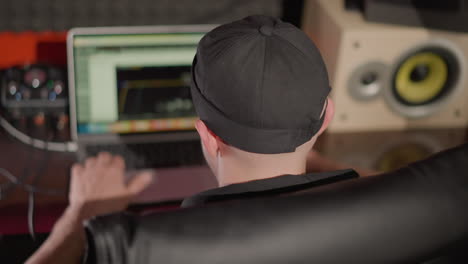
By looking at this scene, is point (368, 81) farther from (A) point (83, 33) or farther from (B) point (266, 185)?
(B) point (266, 185)

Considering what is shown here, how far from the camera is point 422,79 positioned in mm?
1479

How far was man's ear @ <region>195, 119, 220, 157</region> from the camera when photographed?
2.42 ft

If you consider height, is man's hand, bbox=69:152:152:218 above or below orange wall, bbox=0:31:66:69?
below

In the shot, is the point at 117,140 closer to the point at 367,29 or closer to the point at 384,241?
the point at 367,29

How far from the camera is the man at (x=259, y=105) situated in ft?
2.15

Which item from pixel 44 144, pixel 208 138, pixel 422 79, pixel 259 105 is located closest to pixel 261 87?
pixel 259 105

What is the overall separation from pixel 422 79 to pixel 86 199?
0.92 metres

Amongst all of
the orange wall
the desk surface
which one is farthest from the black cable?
the orange wall

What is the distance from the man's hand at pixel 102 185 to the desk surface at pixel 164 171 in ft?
0.11

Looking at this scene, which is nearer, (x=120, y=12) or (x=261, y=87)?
(x=261, y=87)

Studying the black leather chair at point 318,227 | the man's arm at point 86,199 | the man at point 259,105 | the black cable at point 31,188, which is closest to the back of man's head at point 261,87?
the man at point 259,105

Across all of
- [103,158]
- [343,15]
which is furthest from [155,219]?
[343,15]

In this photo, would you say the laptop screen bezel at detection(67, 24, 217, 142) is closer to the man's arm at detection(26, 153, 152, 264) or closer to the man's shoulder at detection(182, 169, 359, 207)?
the man's arm at detection(26, 153, 152, 264)

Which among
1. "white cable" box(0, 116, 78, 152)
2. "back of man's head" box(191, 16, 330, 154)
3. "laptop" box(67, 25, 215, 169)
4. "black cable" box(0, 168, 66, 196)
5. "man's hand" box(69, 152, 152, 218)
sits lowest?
"black cable" box(0, 168, 66, 196)
